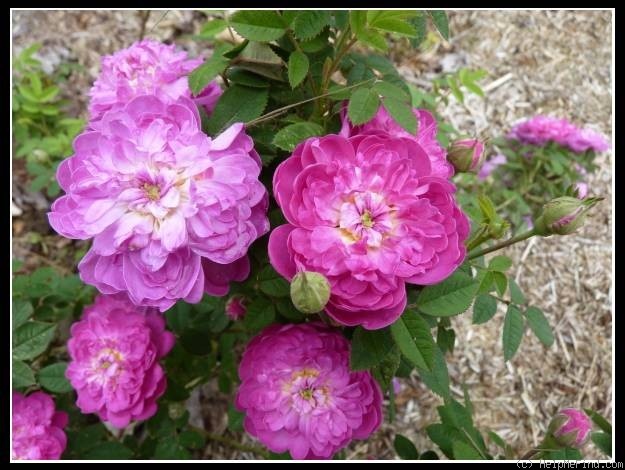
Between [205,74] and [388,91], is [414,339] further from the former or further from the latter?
[205,74]

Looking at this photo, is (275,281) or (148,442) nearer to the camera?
(275,281)

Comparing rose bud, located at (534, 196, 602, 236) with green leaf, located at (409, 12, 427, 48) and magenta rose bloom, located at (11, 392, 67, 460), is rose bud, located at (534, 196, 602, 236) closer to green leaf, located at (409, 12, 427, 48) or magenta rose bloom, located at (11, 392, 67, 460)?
green leaf, located at (409, 12, 427, 48)

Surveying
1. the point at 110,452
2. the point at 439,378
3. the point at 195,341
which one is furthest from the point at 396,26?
the point at 110,452

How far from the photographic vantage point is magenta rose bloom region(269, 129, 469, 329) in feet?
2.32

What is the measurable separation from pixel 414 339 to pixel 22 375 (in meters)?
0.81

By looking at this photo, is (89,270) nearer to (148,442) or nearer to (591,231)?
(148,442)

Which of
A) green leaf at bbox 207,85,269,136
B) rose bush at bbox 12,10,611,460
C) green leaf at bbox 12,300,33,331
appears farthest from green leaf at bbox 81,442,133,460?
green leaf at bbox 207,85,269,136

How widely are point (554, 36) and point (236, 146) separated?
2.28 m

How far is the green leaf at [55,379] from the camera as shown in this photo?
47.6 inches

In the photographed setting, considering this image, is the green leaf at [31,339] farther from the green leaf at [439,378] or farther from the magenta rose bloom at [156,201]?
the green leaf at [439,378]

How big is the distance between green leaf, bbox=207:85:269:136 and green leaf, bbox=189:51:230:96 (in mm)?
36

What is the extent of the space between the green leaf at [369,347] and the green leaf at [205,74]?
17.3 inches

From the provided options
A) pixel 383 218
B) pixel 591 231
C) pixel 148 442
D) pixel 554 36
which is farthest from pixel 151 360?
pixel 554 36

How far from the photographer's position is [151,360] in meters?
1.13
